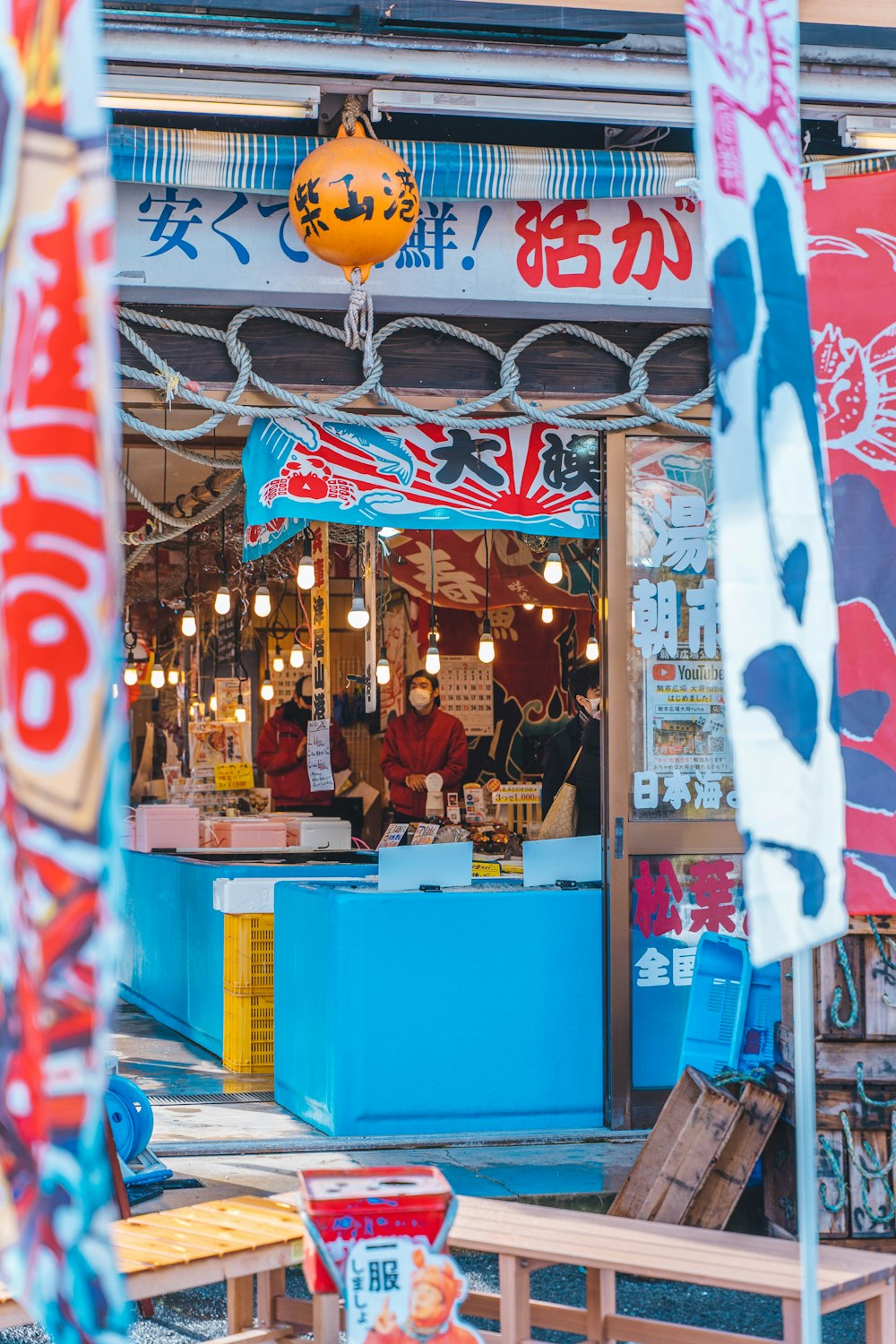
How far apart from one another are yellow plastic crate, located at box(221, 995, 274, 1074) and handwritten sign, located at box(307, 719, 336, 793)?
2.22 metres

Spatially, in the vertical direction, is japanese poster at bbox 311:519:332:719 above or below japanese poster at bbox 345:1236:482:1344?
above

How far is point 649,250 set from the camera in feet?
23.1

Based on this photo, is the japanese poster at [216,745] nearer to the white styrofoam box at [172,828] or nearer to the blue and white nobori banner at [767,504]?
the white styrofoam box at [172,828]

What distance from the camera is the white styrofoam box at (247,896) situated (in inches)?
328

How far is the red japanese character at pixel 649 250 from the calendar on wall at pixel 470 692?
8.18 metres

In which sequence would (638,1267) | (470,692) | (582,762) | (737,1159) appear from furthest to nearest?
(470,692), (582,762), (737,1159), (638,1267)

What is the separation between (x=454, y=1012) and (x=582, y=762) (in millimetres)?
2279

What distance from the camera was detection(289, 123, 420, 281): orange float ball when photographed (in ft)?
19.4

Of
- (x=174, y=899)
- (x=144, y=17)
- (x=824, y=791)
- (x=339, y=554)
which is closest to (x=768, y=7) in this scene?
(x=824, y=791)

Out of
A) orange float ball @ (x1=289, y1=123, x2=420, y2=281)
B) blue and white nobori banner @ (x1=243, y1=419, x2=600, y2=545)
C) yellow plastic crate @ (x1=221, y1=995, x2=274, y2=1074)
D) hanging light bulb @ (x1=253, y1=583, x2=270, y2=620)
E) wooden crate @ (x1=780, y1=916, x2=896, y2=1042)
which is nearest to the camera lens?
wooden crate @ (x1=780, y1=916, x2=896, y2=1042)

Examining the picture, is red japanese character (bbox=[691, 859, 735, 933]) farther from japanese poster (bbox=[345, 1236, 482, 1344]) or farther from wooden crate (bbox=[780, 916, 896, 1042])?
japanese poster (bbox=[345, 1236, 482, 1344])

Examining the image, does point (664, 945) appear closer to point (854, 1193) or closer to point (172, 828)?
point (854, 1193)

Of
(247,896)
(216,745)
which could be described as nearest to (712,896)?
(247,896)

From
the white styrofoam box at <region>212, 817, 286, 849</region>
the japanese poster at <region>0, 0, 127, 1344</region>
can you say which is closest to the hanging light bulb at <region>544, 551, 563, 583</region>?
the white styrofoam box at <region>212, 817, 286, 849</region>
